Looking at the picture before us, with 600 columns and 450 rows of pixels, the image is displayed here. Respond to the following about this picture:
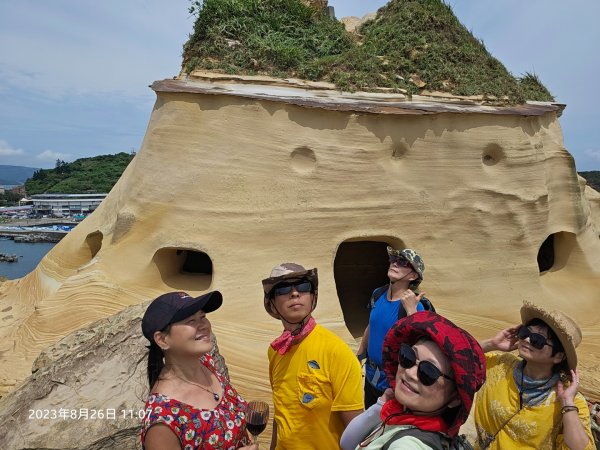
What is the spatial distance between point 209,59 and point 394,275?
480 centimetres

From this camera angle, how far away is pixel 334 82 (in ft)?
22.1

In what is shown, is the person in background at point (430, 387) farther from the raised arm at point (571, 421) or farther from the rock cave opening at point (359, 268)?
the rock cave opening at point (359, 268)

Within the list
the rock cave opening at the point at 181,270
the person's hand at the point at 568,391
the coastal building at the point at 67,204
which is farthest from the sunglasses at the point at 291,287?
the coastal building at the point at 67,204

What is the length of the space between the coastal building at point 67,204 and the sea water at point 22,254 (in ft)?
23.6

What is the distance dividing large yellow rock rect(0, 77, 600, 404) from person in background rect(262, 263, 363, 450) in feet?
10.5

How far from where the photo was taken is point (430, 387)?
5.41ft

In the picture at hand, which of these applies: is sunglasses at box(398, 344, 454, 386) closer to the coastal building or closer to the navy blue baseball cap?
the navy blue baseball cap

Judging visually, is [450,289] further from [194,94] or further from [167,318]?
[167,318]

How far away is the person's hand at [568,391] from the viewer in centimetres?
235

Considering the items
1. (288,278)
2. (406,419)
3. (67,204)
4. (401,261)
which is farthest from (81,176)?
(406,419)

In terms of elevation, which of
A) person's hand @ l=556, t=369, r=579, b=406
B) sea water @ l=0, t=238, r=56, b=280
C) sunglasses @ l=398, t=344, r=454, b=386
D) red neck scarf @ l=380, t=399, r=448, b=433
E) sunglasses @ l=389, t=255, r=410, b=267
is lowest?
sea water @ l=0, t=238, r=56, b=280

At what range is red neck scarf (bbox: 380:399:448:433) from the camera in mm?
1631

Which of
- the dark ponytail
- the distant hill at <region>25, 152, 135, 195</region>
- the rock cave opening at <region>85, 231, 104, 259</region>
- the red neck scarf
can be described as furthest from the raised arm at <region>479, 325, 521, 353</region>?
the distant hill at <region>25, 152, 135, 195</region>

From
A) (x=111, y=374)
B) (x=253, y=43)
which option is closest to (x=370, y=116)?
(x=253, y=43)
